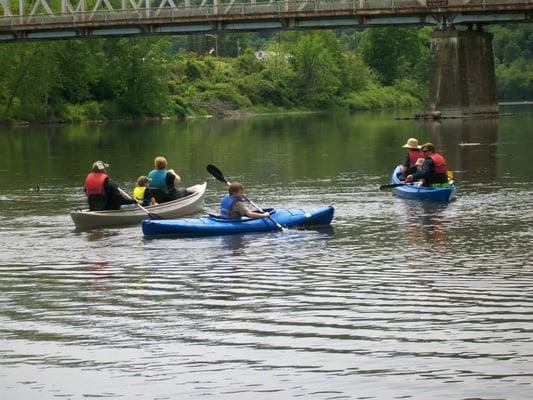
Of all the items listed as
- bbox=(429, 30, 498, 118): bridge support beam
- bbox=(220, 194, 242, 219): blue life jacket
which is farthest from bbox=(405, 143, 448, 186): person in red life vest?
bbox=(429, 30, 498, 118): bridge support beam

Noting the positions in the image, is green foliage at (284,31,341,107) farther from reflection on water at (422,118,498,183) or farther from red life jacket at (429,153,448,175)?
red life jacket at (429,153,448,175)

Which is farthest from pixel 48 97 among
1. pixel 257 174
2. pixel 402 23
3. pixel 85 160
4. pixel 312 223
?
pixel 312 223

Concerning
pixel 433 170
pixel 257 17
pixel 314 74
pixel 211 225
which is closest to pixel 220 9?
pixel 257 17

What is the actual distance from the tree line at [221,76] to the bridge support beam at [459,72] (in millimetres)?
32553

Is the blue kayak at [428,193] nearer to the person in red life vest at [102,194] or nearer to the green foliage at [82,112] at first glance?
the person in red life vest at [102,194]

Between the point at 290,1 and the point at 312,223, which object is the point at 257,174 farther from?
the point at 290,1

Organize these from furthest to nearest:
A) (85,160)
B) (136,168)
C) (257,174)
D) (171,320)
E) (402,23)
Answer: (402,23)
(85,160)
(136,168)
(257,174)
(171,320)

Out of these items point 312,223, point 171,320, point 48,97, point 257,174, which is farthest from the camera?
point 48,97

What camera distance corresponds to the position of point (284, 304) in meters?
17.1

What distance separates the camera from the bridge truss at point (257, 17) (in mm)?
91688

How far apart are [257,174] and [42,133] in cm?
4803

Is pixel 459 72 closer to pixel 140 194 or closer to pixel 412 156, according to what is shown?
pixel 412 156

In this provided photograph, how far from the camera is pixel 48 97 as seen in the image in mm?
111688

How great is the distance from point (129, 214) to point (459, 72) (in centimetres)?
6854
